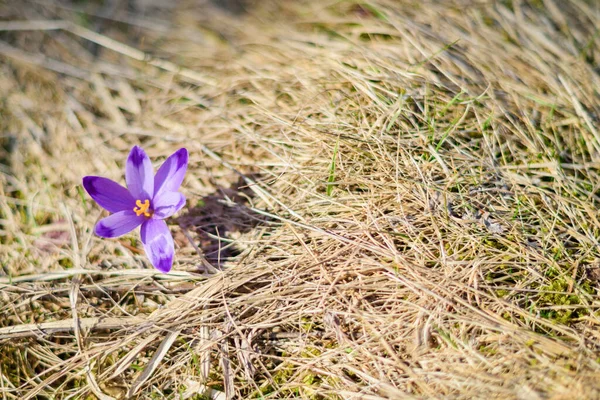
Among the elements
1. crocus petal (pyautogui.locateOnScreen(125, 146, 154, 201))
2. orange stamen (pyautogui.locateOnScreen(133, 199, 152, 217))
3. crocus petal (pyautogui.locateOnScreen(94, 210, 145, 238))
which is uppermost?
crocus petal (pyautogui.locateOnScreen(125, 146, 154, 201))

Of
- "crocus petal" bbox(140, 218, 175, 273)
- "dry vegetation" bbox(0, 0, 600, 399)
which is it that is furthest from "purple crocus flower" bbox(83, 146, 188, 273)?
"dry vegetation" bbox(0, 0, 600, 399)

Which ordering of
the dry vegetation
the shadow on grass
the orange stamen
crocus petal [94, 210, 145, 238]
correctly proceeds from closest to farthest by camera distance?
the dry vegetation
crocus petal [94, 210, 145, 238]
the orange stamen
the shadow on grass

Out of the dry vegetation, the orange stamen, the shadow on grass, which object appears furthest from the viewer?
the shadow on grass

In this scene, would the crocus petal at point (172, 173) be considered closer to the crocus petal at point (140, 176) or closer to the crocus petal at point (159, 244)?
the crocus petal at point (140, 176)

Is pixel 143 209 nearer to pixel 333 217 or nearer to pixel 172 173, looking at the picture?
pixel 172 173

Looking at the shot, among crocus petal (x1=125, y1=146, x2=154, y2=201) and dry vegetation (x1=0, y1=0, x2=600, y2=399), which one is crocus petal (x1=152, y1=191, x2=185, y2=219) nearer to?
crocus petal (x1=125, y1=146, x2=154, y2=201)

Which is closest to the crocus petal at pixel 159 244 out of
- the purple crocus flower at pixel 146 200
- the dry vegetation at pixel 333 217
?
the purple crocus flower at pixel 146 200

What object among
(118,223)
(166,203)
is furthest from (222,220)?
(118,223)

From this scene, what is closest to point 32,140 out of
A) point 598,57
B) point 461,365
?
point 461,365
